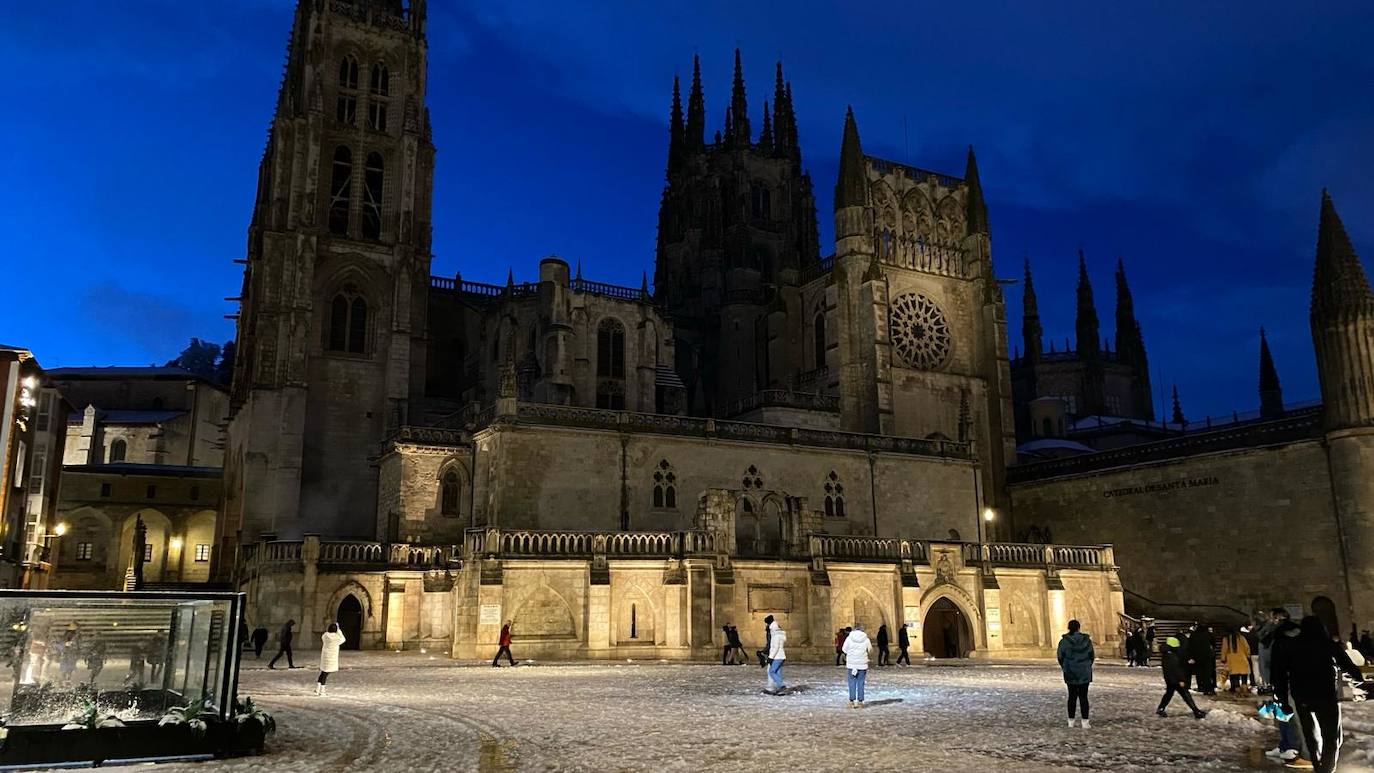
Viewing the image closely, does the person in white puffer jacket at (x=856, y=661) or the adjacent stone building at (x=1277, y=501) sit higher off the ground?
the adjacent stone building at (x=1277, y=501)

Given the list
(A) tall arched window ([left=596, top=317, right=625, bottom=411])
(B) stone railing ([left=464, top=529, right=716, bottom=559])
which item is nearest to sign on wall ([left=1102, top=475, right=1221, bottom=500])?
(B) stone railing ([left=464, top=529, right=716, bottom=559])

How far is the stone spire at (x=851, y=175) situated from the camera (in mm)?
52812

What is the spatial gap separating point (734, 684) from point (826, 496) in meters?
21.9

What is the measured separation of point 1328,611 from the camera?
3631 cm

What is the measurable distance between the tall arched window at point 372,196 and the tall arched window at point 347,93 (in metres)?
2.25

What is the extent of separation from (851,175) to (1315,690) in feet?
148

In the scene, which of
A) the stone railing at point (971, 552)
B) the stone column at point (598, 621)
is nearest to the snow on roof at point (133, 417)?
the stone column at point (598, 621)

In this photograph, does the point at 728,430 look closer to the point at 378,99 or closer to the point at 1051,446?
the point at 378,99

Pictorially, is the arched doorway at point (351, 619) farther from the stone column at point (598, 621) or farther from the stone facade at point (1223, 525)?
the stone facade at point (1223, 525)

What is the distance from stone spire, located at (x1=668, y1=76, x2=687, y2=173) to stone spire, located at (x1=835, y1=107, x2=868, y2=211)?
23868 mm

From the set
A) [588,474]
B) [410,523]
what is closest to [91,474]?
[410,523]

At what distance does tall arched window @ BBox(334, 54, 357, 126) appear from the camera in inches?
2076

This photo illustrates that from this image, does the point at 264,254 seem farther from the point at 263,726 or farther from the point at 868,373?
the point at 263,726

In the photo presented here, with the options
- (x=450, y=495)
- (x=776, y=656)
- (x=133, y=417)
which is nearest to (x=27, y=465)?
(x=450, y=495)
